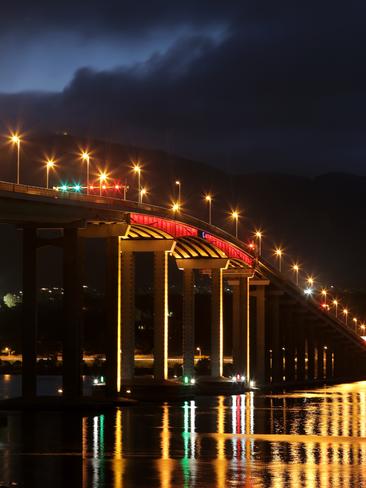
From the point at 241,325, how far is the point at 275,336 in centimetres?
3407

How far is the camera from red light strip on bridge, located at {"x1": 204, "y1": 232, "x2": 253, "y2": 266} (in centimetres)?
13556

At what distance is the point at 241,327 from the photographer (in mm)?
162125

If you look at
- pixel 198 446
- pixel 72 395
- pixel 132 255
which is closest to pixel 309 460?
pixel 198 446

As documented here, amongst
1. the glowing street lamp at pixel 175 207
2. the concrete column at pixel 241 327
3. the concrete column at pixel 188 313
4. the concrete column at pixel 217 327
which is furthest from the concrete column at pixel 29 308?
the concrete column at pixel 241 327

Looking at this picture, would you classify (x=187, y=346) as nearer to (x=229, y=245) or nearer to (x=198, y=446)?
(x=229, y=245)

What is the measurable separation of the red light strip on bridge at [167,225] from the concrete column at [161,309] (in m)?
2.59

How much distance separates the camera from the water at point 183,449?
45219 millimetres

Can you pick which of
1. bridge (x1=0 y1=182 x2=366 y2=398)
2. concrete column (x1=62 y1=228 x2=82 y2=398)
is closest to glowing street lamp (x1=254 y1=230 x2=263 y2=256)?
bridge (x1=0 y1=182 x2=366 y2=398)

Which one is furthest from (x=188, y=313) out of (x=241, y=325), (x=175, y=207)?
(x=241, y=325)

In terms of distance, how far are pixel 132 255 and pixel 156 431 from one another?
51.6 metres

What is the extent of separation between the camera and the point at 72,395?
90375mm

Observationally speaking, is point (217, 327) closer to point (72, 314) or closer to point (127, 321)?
point (127, 321)

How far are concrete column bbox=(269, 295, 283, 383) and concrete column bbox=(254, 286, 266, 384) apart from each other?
9.91m

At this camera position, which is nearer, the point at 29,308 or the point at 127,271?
the point at 29,308
